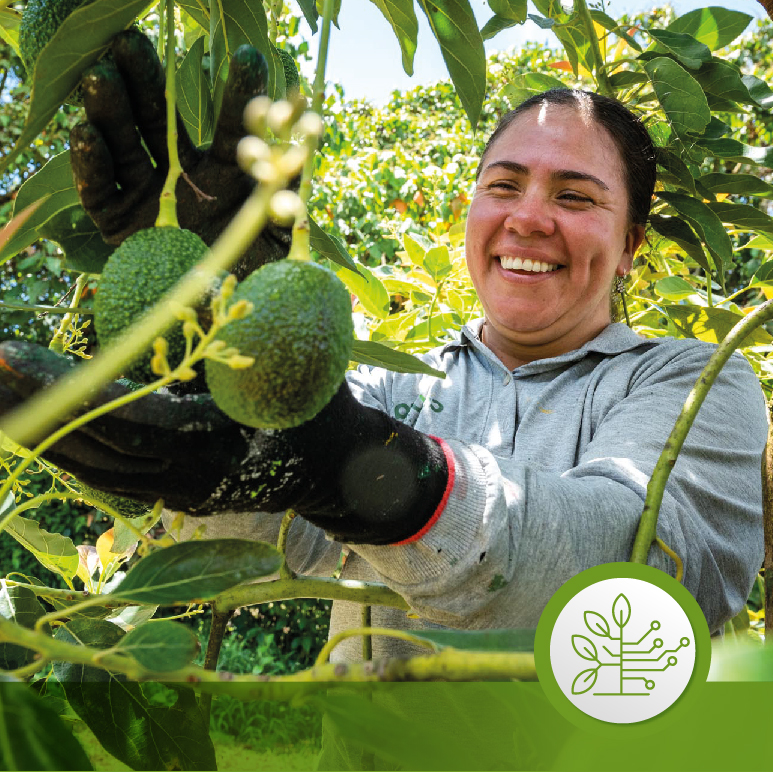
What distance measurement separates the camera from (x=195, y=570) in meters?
0.50

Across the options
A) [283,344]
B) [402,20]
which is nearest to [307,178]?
[283,344]

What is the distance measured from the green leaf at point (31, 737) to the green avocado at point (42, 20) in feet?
1.75

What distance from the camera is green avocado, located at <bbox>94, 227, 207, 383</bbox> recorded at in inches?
20.3

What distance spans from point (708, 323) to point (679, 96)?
669 mm

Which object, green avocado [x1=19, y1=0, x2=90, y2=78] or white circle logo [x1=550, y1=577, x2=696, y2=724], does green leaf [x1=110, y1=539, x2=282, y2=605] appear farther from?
green avocado [x1=19, y1=0, x2=90, y2=78]

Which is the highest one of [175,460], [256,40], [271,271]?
[256,40]

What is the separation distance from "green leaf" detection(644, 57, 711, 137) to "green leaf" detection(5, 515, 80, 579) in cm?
129

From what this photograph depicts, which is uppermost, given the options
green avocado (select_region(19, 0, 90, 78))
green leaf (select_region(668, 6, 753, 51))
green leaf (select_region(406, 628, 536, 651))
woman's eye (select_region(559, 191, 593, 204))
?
green leaf (select_region(668, 6, 753, 51))

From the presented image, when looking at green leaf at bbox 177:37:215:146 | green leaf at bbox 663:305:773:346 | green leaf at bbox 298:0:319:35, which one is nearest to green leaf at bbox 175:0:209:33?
green leaf at bbox 177:37:215:146

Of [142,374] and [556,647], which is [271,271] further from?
[556,647]

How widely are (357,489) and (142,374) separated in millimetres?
266

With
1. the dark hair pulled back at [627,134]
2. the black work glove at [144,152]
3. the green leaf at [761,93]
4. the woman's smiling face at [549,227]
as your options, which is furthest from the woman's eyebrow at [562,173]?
the black work glove at [144,152]

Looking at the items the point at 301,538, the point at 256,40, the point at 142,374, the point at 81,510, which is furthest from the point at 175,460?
the point at 81,510

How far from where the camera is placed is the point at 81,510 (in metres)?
4.73
